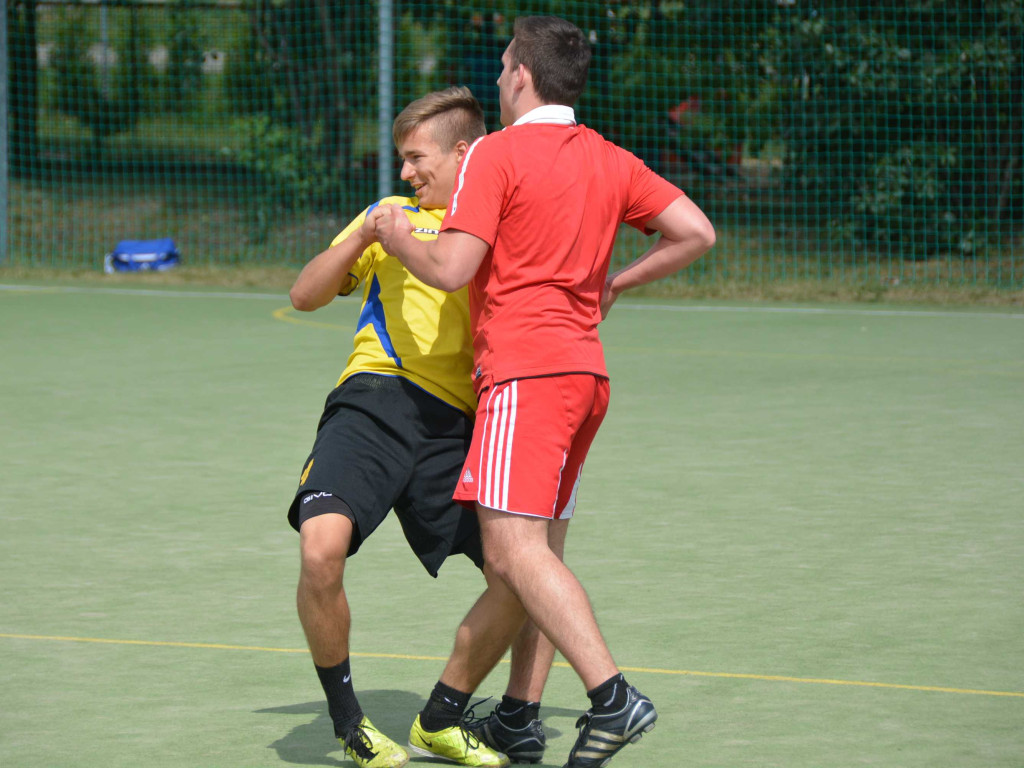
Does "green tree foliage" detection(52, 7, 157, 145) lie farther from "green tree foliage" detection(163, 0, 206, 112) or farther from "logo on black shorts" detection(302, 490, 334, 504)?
"logo on black shorts" detection(302, 490, 334, 504)

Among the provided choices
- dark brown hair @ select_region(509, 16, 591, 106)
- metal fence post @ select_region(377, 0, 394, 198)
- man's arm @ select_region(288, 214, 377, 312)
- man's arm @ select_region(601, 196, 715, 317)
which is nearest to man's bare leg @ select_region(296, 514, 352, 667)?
man's arm @ select_region(288, 214, 377, 312)

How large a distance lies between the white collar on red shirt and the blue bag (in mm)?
15055

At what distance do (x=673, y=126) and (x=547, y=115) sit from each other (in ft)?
59.0

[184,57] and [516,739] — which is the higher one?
[516,739]

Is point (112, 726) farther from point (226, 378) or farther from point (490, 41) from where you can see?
point (490, 41)

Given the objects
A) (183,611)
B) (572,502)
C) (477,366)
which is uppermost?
(477,366)

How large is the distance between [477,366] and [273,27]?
64.1ft

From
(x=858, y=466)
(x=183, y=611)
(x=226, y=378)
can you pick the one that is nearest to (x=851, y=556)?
(x=858, y=466)

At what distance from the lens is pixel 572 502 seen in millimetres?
3961

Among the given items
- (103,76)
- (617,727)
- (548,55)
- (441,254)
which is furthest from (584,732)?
(103,76)

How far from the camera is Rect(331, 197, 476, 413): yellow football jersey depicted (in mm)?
4098

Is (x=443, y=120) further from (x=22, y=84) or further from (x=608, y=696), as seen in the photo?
(x=22, y=84)

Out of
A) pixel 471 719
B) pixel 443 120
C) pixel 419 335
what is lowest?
pixel 471 719

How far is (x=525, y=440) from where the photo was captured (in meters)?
3.67
